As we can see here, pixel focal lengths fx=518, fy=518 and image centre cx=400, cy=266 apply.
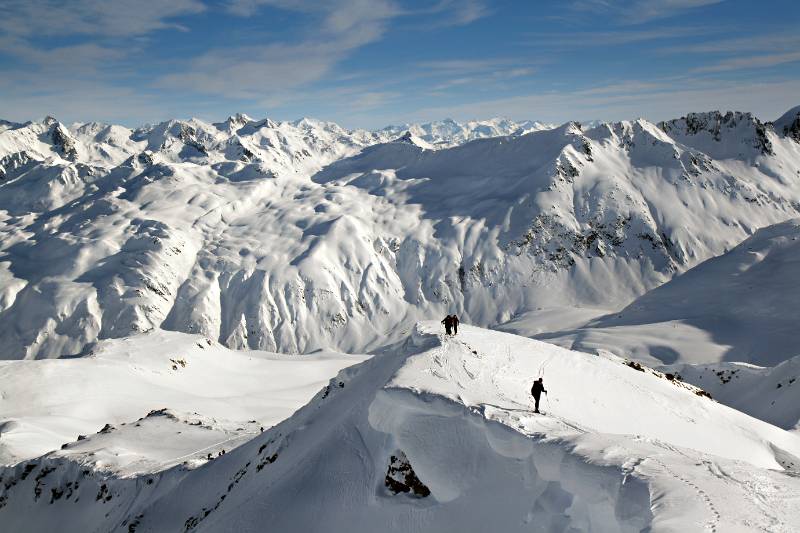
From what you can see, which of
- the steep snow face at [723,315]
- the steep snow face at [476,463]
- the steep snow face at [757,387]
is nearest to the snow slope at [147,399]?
the steep snow face at [476,463]

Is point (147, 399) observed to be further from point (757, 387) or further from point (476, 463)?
point (757, 387)

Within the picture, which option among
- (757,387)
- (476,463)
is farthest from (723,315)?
(476,463)

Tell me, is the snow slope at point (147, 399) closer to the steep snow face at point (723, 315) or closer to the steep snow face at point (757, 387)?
the steep snow face at point (757, 387)

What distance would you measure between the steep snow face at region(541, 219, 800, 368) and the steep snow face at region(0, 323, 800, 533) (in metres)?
81.1

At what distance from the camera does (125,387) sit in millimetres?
71938

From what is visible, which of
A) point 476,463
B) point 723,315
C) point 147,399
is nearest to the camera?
point 476,463

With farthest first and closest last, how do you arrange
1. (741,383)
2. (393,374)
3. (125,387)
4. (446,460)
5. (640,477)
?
1. (125,387)
2. (741,383)
3. (393,374)
4. (446,460)
5. (640,477)

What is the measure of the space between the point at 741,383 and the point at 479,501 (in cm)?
5669

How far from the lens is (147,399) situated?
6969 cm

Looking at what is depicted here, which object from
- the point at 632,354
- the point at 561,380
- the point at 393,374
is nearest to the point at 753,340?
the point at 632,354

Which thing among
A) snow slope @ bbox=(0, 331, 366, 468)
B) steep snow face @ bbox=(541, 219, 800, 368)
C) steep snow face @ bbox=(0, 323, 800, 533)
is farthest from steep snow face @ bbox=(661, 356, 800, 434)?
snow slope @ bbox=(0, 331, 366, 468)

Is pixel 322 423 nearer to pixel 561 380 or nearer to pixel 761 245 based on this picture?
pixel 561 380

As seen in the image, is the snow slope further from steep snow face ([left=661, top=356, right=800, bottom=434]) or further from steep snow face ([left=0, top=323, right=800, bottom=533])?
steep snow face ([left=661, top=356, right=800, bottom=434])

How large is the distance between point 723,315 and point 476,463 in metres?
134
